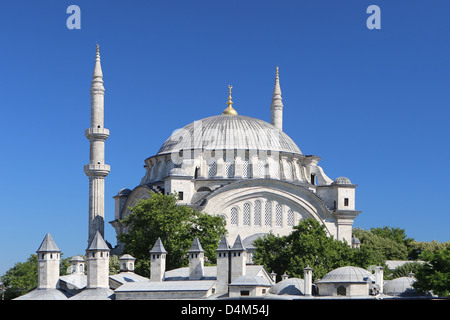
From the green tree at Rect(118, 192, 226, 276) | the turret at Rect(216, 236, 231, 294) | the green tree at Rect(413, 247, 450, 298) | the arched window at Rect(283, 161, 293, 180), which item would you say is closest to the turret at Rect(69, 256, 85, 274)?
the green tree at Rect(118, 192, 226, 276)

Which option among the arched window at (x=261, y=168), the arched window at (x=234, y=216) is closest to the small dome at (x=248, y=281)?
the arched window at (x=234, y=216)

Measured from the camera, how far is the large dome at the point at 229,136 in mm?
60719

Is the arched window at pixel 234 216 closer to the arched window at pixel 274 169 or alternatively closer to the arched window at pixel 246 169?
the arched window at pixel 246 169

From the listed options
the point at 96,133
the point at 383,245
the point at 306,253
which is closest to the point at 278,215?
the point at 306,253

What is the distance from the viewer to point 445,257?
43656mm

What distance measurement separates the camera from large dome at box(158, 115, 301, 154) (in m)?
60.7

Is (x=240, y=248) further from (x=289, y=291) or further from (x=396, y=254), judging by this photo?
(x=396, y=254)

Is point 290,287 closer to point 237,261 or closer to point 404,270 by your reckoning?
point 237,261

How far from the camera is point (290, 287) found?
132 ft

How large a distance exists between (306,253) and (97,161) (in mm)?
15718

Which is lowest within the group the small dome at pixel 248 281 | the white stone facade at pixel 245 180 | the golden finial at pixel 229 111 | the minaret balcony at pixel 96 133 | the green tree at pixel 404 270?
the small dome at pixel 248 281

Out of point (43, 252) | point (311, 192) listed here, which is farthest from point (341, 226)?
point (43, 252)
